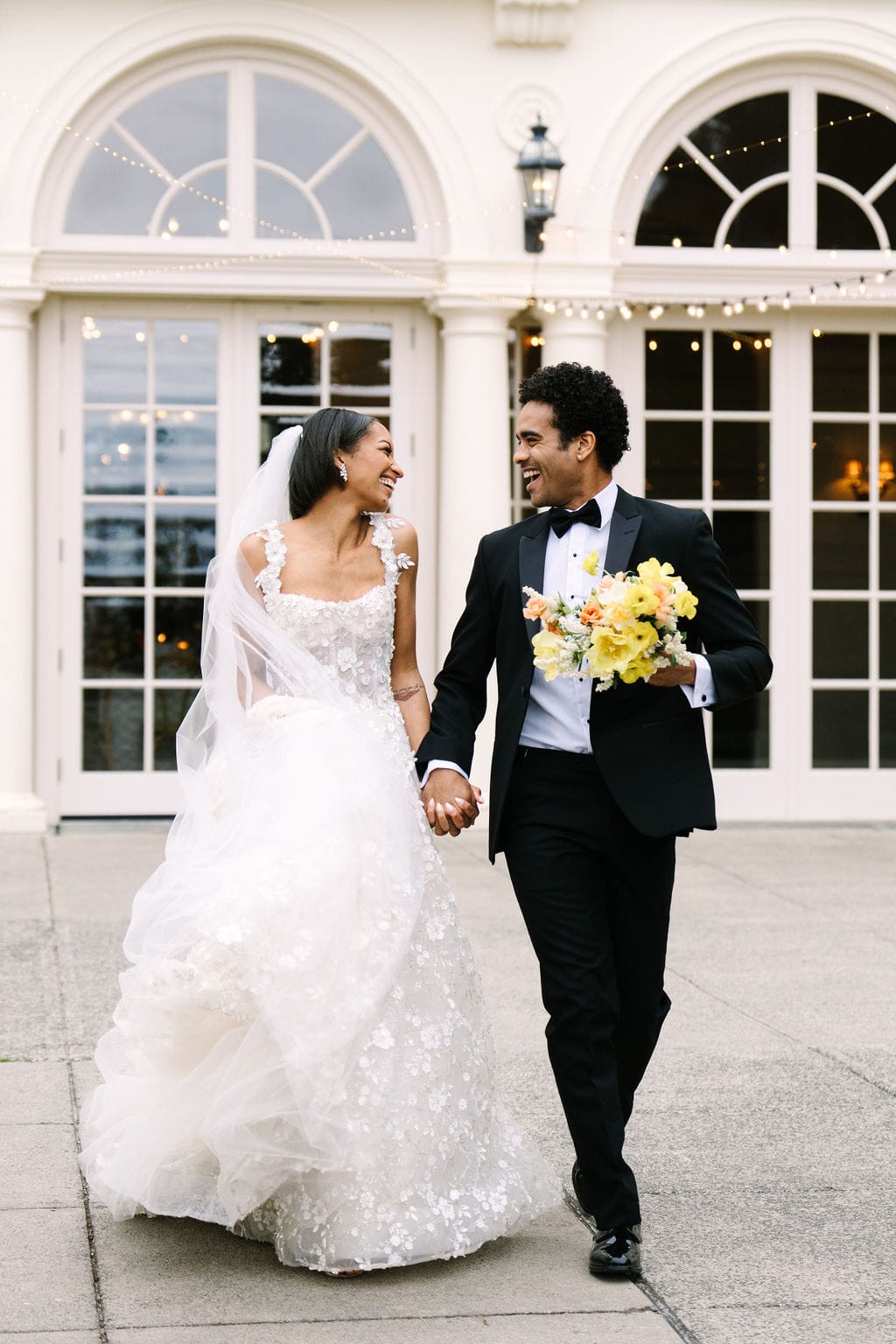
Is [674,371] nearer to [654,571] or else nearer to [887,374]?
[887,374]

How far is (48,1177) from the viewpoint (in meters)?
4.34

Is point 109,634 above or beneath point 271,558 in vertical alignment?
beneath

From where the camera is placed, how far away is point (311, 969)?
376 centimetres

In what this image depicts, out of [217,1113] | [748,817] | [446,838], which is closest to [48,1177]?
[217,1113]

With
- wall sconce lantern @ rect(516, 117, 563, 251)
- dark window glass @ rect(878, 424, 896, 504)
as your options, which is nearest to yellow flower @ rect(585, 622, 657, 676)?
wall sconce lantern @ rect(516, 117, 563, 251)

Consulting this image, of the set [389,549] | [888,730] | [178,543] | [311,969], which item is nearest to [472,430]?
[178,543]

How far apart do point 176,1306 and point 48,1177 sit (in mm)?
902

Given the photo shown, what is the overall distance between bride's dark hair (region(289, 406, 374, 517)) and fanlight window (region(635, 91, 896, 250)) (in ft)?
21.0

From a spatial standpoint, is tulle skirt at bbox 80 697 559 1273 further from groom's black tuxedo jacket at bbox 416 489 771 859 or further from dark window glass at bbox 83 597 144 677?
dark window glass at bbox 83 597 144 677

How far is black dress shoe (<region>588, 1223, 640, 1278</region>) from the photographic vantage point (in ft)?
12.2

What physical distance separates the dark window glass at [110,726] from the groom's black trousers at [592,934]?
647 centimetres

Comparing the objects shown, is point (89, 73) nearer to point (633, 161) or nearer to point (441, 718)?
point (633, 161)

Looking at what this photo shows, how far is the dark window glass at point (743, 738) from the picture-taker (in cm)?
1063

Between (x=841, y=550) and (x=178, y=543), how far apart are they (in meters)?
3.92
